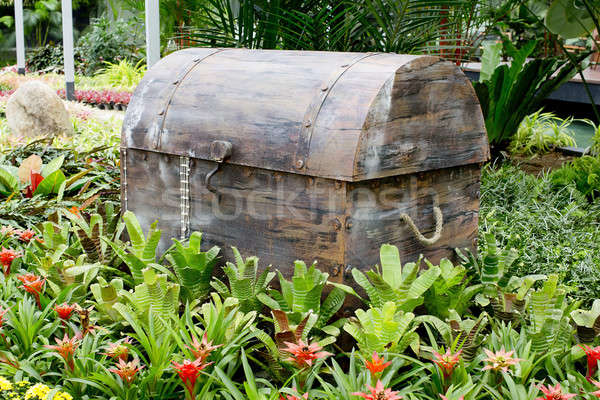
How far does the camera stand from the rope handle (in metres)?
2.59

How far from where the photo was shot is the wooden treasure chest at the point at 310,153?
242cm

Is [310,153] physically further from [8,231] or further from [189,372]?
[8,231]

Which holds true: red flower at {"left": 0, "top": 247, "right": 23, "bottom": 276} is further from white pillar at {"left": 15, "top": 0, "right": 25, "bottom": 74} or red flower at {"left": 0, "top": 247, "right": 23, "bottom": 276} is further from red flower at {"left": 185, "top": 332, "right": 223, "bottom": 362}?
white pillar at {"left": 15, "top": 0, "right": 25, "bottom": 74}

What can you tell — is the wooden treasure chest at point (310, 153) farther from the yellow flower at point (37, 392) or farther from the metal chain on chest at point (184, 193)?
the yellow flower at point (37, 392)

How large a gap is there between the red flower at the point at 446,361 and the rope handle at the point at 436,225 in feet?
2.15

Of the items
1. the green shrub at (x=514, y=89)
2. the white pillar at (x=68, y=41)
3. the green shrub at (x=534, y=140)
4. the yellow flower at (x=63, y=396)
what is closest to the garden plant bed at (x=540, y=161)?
the green shrub at (x=534, y=140)

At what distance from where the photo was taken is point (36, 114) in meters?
6.51

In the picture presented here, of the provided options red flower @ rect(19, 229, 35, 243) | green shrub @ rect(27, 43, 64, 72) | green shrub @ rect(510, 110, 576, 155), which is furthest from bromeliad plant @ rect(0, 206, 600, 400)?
green shrub @ rect(27, 43, 64, 72)

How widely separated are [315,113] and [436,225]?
0.76 metres

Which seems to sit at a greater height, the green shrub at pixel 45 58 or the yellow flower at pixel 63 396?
the green shrub at pixel 45 58

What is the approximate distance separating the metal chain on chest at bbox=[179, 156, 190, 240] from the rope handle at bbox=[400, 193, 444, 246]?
0.99 m

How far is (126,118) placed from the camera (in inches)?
122

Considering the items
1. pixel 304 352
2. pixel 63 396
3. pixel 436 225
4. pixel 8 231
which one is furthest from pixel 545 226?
pixel 8 231

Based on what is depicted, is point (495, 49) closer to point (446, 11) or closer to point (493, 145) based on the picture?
point (493, 145)
